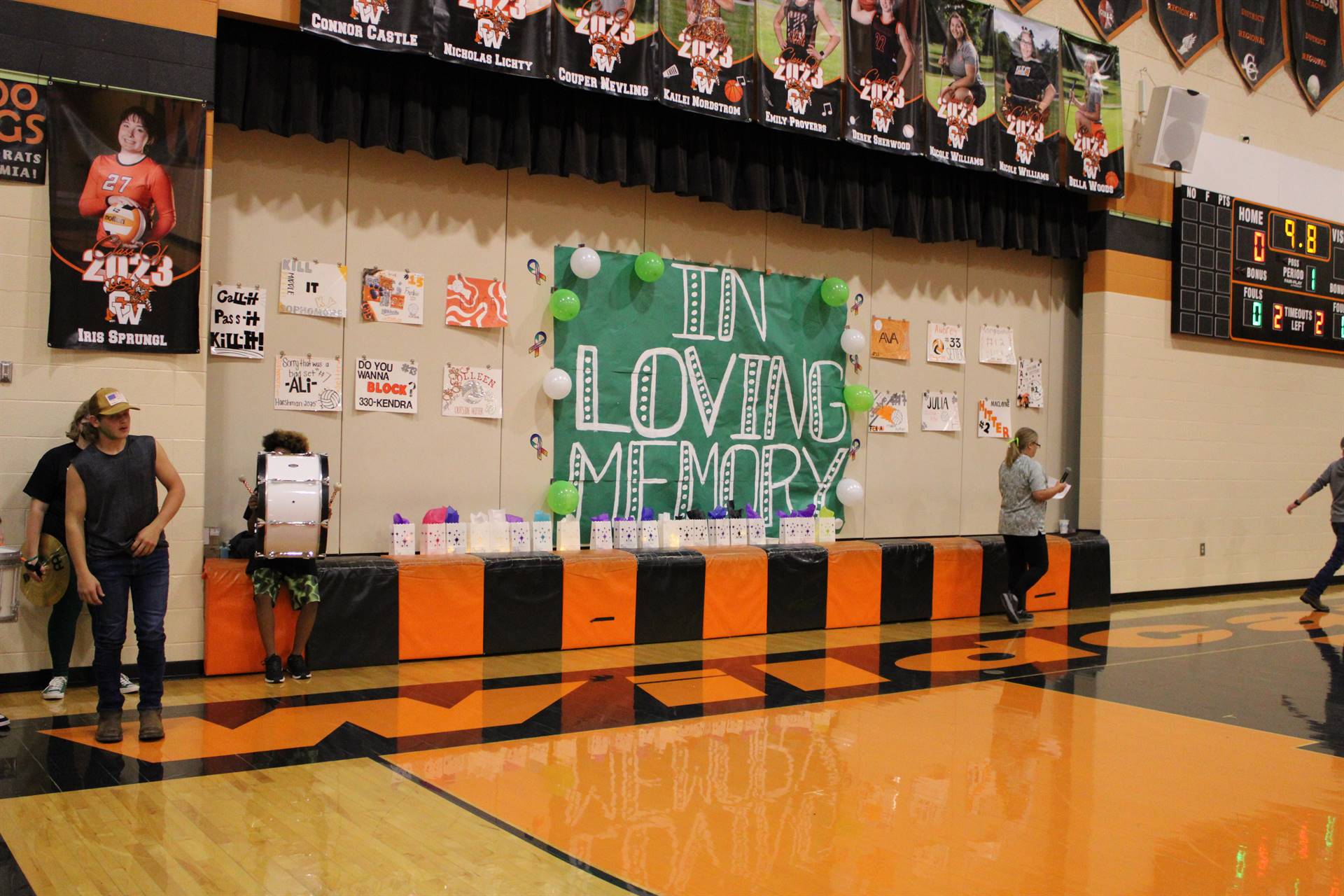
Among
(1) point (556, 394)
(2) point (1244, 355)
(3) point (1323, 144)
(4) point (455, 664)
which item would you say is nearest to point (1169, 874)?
(4) point (455, 664)

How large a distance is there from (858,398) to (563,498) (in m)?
2.79

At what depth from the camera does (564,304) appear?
7.74 m

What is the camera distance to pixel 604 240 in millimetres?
8125

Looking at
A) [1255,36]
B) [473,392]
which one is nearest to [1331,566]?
[1255,36]

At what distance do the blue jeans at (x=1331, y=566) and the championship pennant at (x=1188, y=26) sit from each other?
4.64m

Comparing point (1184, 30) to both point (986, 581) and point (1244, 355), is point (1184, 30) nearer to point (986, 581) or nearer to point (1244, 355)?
point (1244, 355)

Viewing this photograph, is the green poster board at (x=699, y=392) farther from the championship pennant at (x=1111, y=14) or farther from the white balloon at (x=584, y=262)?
the championship pennant at (x=1111, y=14)

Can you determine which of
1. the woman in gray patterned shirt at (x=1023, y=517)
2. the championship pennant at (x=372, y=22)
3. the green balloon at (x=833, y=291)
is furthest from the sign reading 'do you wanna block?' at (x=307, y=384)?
the woman in gray patterned shirt at (x=1023, y=517)

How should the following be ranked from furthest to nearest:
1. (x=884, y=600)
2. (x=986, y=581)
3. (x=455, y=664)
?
(x=986, y=581) → (x=884, y=600) → (x=455, y=664)

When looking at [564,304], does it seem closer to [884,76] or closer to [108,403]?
[884,76]

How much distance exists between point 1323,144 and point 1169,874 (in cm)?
1126

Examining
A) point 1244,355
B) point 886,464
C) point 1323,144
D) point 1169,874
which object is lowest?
point 1169,874

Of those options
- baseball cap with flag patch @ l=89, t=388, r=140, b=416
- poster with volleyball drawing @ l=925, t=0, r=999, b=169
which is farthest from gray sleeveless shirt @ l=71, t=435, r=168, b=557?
poster with volleyball drawing @ l=925, t=0, r=999, b=169

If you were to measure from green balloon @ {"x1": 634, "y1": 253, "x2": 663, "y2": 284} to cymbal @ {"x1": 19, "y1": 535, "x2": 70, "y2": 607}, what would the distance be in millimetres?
4190
